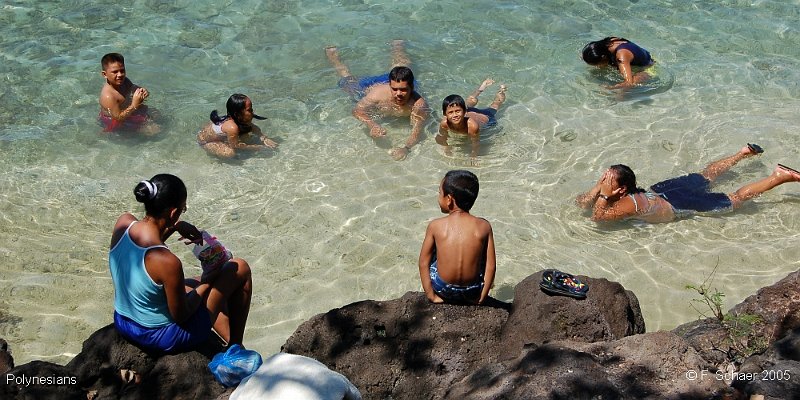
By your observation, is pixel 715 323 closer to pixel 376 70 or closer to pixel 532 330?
pixel 532 330

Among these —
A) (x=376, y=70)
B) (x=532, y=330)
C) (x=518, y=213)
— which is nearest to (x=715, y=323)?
(x=532, y=330)

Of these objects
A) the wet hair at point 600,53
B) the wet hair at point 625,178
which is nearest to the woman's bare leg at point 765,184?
the wet hair at point 625,178

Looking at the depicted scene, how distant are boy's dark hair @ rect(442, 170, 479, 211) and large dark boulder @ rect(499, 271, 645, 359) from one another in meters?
0.73

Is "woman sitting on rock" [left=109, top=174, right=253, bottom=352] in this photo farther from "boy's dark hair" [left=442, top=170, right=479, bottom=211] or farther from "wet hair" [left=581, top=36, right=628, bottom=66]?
"wet hair" [left=581, top=36, right=628, bottom=66]

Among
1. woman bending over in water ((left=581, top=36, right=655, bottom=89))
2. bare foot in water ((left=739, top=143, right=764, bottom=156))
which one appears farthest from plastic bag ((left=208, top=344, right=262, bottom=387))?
woman bending over in water ((left=581, top=36, right=655, bottom=89))

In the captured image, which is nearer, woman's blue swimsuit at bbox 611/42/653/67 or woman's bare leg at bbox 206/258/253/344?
woman's bare leg at bbox 206/258/253/344

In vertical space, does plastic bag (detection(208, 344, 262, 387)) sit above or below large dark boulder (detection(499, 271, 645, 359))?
above

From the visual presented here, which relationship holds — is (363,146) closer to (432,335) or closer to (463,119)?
(463,119)

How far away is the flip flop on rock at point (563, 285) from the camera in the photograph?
4855mm

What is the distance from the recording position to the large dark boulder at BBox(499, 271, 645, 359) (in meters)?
4.74

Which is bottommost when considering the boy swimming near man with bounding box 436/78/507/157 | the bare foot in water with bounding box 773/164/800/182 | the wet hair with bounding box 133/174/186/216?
the bare foot in water with bounding box 773/164/800/182

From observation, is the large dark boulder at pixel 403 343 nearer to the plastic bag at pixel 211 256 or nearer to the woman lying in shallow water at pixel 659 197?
the plastic bag at pixel 211 256

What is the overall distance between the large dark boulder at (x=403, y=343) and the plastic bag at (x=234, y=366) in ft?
1.09

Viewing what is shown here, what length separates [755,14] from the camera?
1149cm
